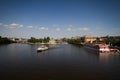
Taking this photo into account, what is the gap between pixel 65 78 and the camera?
1259 cm

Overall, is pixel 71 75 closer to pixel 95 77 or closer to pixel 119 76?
pixel 95 77

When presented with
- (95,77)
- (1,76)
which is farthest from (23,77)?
(95,77)

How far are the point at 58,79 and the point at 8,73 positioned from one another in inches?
205

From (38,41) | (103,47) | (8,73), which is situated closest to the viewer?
(8,73)

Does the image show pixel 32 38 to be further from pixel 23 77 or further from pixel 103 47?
pixel 23 77

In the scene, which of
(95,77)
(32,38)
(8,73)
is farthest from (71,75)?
(32,38)

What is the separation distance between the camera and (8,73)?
46.2 ft

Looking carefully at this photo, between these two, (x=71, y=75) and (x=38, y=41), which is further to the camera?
(x=38, y=41)

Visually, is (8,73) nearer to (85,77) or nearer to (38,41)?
(85,77)

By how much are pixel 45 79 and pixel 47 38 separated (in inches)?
3831

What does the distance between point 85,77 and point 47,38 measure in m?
96.9

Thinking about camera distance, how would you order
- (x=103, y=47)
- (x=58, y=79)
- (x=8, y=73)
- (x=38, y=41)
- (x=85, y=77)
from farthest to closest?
(x=38, y=41) → (x=103, y=47) → (x=8, y=73) → (x=85, y=77) → (x=58, y=79)

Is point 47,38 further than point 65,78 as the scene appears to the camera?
Yes

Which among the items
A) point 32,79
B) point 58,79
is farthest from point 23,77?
point 58,79
